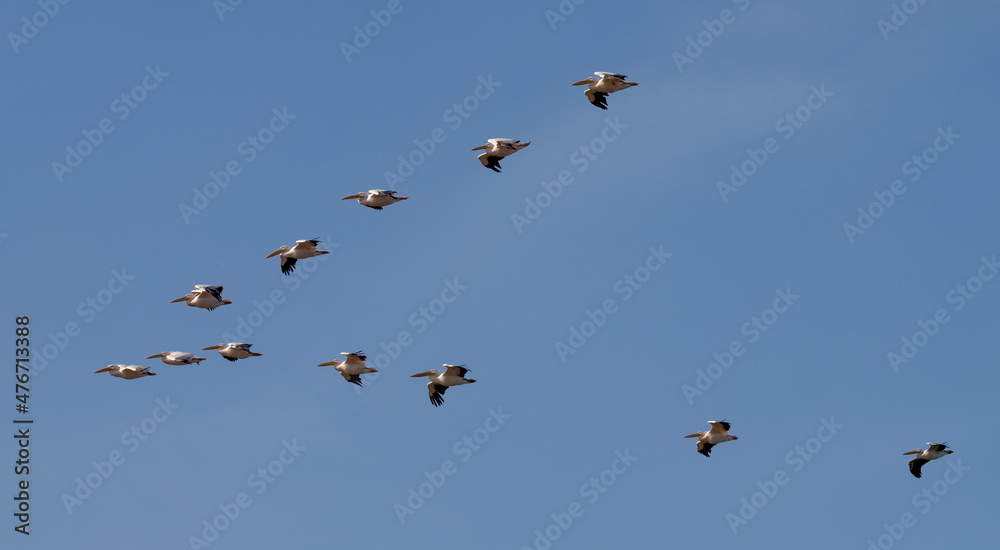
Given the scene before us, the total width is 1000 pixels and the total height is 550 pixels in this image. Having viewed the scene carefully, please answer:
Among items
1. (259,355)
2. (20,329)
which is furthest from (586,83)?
(20,329)

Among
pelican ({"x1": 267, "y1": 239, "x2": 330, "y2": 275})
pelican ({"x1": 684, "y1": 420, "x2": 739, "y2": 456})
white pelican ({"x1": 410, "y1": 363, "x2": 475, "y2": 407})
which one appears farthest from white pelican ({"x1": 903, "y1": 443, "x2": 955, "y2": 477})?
pelican ({"x1": 267, "y1": 239, "x2": 330, "y2": 275})

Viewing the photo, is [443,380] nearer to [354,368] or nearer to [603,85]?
[354,368]

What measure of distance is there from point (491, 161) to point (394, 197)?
3.24m

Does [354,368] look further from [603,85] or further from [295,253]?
[603,85]

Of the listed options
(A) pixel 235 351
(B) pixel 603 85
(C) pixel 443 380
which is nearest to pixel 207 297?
(A) pixel 235 351

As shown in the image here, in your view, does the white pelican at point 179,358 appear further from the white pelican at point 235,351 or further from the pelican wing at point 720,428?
the pelican wing at point 720,428

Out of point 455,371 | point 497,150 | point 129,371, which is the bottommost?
point 129,371

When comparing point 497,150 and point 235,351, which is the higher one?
point 497,150

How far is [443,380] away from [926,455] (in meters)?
15.6

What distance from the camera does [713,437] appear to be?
44.6 m

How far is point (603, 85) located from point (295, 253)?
11.5 metres

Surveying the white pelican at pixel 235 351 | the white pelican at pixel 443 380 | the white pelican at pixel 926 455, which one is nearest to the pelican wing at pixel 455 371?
the white pelican at pixel 443 380

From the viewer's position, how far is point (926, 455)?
44500 millimetres

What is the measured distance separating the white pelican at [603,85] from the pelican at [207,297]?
42.3 feet
